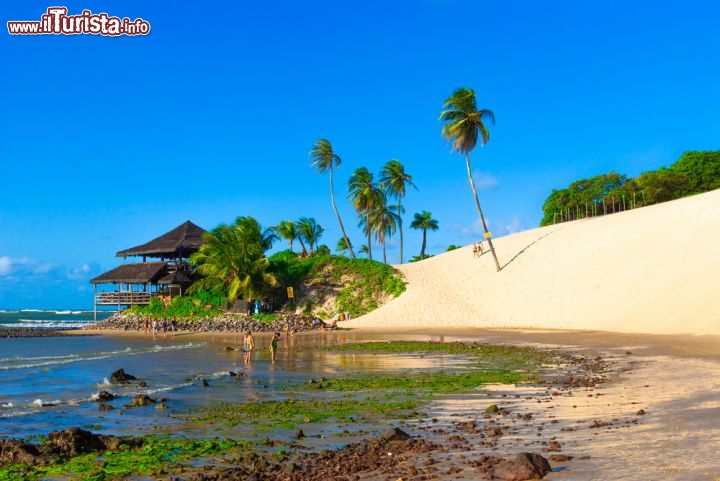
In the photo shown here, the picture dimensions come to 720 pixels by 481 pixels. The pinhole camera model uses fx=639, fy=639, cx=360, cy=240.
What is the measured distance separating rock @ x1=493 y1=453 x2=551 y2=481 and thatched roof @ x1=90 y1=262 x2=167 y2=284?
2074 inches

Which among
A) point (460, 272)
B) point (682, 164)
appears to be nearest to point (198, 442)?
point (460, 272)

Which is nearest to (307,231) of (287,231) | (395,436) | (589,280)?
(287,231)

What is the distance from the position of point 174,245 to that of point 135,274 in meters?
4.53

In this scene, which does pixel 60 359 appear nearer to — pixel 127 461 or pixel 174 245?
pixel 127 461

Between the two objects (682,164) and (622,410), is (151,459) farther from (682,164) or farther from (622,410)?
(682,164)

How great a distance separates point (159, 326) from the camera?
52062 mm

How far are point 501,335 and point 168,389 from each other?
21839 mm

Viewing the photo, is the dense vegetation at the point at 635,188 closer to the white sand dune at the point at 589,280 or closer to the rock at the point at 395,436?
the white sand dune at the point at 589,280

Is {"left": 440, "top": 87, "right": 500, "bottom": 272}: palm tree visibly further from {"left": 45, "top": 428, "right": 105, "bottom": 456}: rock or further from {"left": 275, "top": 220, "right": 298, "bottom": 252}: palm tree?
{"left": 45, "top": 428, "right": 105, "bottom": 456}: rock

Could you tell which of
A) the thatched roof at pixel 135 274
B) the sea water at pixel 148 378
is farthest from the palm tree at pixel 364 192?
the sea water at pixel 148 378

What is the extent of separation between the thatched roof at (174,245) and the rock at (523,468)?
52.3 metres

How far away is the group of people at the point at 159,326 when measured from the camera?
1884 inches

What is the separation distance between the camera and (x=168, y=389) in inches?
685

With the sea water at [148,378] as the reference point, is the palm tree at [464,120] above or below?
above
